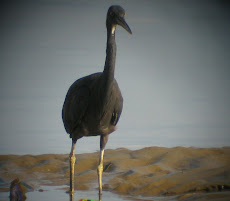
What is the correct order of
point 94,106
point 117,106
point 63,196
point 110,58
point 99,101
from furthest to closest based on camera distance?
point 63,196
point 117,106
point 94,106
point 99,101
point 110,58

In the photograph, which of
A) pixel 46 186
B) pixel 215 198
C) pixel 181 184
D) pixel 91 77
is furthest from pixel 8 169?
pixel 215 198

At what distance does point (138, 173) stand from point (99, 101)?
8.64ft

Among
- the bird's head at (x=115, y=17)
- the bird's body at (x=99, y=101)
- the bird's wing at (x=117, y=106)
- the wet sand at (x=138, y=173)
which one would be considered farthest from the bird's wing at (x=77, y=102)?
the wet sand at (x=138, y=173)

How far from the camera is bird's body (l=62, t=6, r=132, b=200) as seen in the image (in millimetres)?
7070

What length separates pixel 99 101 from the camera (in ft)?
24.3

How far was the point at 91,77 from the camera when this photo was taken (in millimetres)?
7898

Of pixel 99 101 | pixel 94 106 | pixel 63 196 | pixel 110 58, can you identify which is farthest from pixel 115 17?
pixel 63 196

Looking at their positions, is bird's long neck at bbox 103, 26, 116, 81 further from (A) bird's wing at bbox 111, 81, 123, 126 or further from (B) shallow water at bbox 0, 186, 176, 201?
(B) shallow water at bbox 0, 186, 176, 201

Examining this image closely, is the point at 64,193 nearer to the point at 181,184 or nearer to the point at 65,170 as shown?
the point at 181,184

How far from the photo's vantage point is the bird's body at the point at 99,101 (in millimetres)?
7070

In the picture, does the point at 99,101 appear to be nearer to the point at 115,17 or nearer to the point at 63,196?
the point at 115,17

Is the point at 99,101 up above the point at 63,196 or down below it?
above

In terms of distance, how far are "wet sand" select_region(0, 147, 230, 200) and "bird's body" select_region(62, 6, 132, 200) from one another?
3.24ft

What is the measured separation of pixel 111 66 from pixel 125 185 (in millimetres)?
2651
